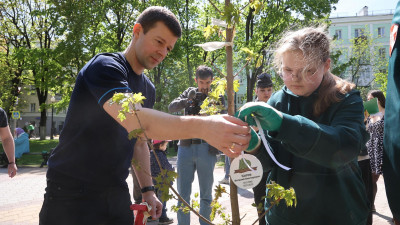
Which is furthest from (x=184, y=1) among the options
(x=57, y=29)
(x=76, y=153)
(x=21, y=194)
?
(x=76, y=153)

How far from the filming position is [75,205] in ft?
6.41

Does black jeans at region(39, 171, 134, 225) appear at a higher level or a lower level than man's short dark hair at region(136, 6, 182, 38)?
lower

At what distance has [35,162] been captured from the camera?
562 inches

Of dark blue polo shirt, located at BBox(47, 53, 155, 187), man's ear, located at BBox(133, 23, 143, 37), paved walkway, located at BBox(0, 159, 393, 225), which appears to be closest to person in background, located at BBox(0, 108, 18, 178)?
paved walkway, located at BBox(0, 159, 393, 225)

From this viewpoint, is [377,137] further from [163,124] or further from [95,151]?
[163,124]

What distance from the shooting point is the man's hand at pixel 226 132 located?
4.07 ft

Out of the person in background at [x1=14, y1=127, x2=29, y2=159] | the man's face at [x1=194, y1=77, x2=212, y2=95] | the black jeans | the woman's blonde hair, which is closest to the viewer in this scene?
the woman's blonde hair

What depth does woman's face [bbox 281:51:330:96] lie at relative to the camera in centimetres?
169

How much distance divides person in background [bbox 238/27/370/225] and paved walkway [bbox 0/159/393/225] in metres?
2.43

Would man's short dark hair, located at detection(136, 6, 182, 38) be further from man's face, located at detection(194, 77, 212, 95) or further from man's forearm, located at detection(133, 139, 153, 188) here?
man's face, located at detection(194, 77, 212, 95)

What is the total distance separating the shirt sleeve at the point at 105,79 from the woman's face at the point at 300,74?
0.81 meters

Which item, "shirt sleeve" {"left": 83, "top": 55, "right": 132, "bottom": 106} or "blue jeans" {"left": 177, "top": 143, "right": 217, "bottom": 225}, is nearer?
"shirt sleeve" {"left": 83, "top": 55, "right": 132, "bottom": 106}

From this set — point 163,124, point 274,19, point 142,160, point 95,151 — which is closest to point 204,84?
point 142,160

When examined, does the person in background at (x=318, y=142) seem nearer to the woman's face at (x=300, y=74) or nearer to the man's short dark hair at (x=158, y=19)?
the woman's face at (x=300, y=74)
